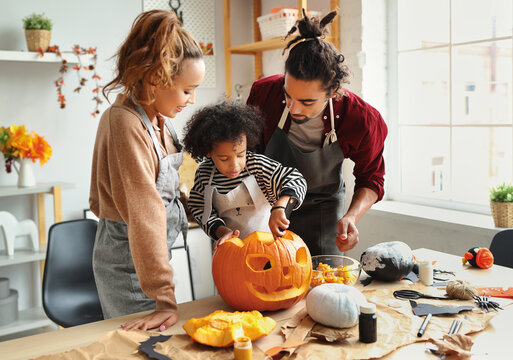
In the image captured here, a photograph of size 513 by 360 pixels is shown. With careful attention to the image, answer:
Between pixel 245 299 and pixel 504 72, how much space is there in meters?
1.88

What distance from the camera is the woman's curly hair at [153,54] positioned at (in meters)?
1.25

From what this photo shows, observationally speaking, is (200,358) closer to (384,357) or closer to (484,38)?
(384,357)

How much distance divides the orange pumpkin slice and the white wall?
2.19 m

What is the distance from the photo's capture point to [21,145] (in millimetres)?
2713

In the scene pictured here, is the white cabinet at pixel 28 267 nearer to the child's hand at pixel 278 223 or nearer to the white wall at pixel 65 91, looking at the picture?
the white wall at pixel 65 91

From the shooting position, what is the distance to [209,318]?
3.76 ft

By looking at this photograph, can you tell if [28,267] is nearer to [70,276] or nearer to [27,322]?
[27,322]

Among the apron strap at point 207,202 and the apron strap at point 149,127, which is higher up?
the apron strap at point 149,127

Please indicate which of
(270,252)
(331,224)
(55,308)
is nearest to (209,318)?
(270,252)

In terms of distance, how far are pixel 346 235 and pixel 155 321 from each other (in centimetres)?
64

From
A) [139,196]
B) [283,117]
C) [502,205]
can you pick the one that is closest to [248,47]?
[283,117]

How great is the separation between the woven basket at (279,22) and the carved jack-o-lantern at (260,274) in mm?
1935

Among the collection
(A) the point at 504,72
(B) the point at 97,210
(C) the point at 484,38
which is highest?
(C) the point at 484,38

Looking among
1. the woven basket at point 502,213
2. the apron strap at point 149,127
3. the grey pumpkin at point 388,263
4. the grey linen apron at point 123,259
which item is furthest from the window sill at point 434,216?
the apron strap at point 149,127
